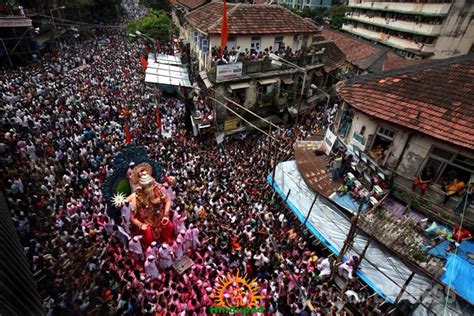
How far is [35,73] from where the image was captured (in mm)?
22875

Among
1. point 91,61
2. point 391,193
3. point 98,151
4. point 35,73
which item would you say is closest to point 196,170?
point 98,151

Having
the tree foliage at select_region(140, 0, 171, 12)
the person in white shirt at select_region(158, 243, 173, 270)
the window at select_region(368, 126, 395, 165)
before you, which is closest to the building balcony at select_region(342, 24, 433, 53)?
the window at select_region(368, 126, 395, 165)

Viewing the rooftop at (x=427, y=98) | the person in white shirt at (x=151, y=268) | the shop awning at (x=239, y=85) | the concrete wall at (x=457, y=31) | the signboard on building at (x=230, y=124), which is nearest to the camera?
the rooftop at (x=427, y=98)

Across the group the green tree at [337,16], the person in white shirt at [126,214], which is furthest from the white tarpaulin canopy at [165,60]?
the green tree at [337,16]

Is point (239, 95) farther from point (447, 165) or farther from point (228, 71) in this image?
point (447, 165)

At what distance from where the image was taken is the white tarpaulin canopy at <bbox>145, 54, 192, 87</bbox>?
67.2 feet

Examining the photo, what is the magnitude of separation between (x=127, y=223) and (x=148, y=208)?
0.97 metres

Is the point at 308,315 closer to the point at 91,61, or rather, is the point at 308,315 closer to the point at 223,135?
the point at 223,135

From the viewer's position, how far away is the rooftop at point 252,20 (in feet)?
61.2

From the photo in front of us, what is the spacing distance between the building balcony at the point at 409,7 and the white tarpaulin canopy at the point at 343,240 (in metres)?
29.8

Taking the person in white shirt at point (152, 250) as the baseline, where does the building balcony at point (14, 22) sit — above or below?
above

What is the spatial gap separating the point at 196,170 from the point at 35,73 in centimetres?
2028

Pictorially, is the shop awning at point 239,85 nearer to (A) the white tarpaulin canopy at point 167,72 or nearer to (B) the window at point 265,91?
(B) the window at point 265,91

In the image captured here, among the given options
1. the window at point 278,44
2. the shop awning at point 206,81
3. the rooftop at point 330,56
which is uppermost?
the window at point 278,44
